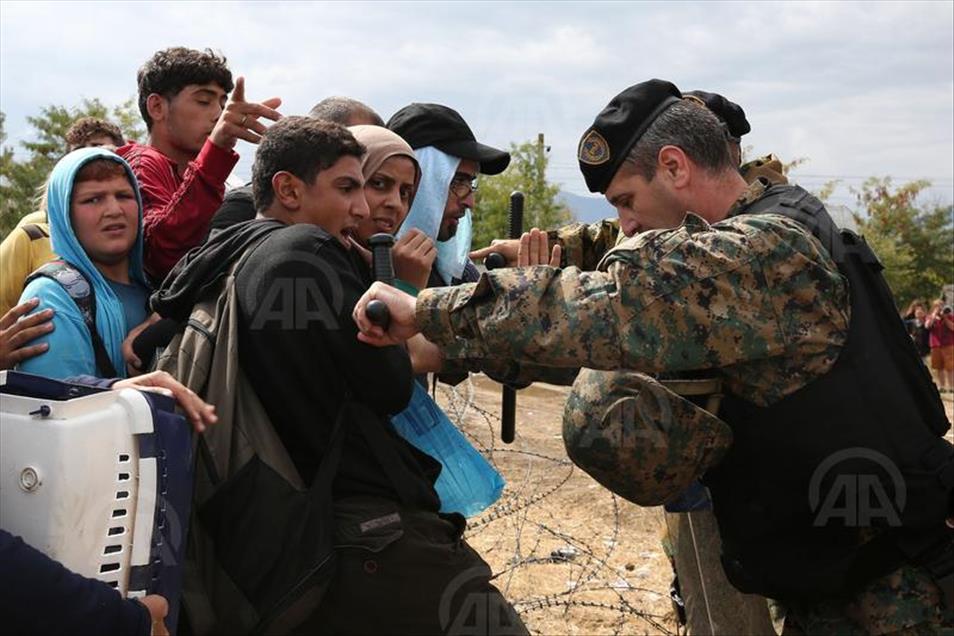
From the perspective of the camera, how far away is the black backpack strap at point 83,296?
2928 millimetres

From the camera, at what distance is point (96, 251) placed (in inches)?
123

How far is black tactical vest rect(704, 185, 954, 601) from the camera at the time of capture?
2.49 meters

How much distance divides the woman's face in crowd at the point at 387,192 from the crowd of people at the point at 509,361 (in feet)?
1.38

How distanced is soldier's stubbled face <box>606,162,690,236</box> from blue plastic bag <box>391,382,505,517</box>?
83cm

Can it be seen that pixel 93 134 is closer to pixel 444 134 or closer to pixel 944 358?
pixel 444 134

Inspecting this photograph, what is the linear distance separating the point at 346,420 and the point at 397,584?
1.44 ft

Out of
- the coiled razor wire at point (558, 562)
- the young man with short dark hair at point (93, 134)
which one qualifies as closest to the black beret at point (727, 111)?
the coiled razor wire at point (558, 562)

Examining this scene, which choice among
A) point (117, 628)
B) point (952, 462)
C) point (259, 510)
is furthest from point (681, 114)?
point (117, 628)

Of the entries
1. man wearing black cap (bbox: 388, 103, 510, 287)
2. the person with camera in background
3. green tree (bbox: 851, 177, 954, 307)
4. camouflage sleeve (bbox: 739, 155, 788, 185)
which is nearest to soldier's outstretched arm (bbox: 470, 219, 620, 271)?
man wearing black cap (bbox: 388, 103, 510, 287)

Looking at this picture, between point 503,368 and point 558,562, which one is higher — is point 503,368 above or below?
above

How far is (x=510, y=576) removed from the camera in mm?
6191

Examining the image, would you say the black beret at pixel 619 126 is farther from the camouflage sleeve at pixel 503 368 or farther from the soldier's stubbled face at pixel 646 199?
the camouflage sleeve at pixel 503 368

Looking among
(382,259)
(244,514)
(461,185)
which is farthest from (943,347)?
(244,514)

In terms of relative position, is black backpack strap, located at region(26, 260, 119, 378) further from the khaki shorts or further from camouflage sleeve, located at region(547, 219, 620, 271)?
the khaki shorts
